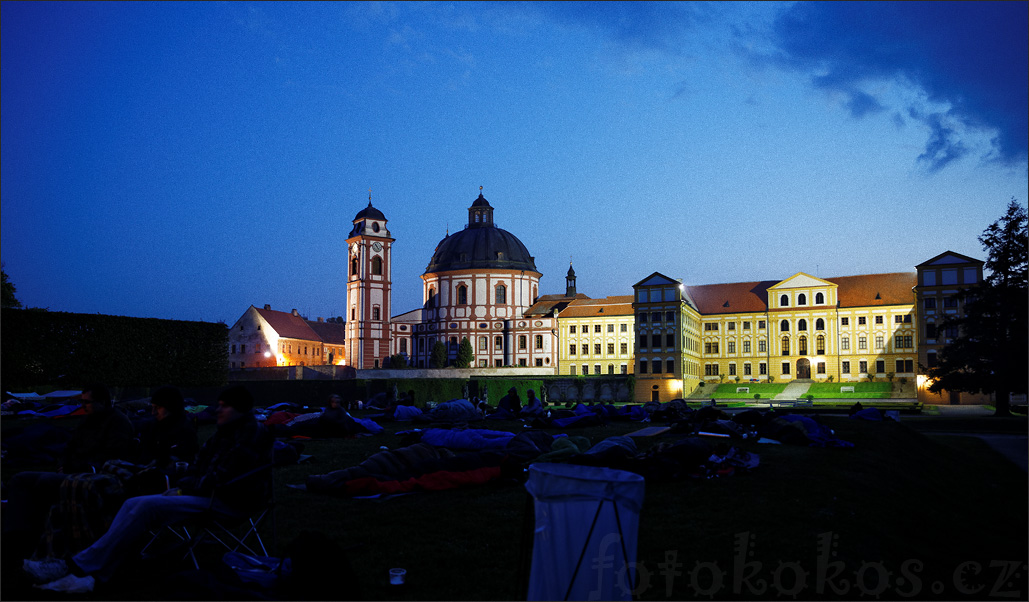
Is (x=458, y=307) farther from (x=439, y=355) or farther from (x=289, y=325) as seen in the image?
(x=289, y=325)

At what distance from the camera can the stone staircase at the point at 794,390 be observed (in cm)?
6644

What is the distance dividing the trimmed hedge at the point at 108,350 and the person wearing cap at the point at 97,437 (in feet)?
81.2

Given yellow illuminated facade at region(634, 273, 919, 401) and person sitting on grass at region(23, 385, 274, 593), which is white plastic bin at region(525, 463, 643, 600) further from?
yellow illuminated facade at region(634, 273, 919, 401)

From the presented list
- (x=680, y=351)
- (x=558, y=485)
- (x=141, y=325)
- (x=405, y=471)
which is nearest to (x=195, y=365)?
(x=141, y=325)

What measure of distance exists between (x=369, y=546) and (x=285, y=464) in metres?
5.65

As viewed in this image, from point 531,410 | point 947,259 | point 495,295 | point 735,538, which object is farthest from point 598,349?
point 735,538

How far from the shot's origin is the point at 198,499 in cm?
614

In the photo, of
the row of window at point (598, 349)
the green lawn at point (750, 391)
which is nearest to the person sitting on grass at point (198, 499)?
the green lawn at point (750, 391)

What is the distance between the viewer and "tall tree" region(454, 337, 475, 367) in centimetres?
8025

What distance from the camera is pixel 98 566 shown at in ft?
18.6

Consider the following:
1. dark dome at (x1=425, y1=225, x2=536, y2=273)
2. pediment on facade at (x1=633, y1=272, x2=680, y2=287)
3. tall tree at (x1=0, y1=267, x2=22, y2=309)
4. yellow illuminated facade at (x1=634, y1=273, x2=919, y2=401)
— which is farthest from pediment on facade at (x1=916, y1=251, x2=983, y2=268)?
tall tree at (x1=0, y1=267, x2=22, y2=309)

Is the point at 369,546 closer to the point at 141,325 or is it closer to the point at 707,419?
the point at 707,419

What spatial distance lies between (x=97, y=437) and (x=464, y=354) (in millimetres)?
73522

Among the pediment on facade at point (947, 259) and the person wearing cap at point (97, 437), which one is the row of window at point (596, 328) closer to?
the pediment on facade at point (947, 259)
